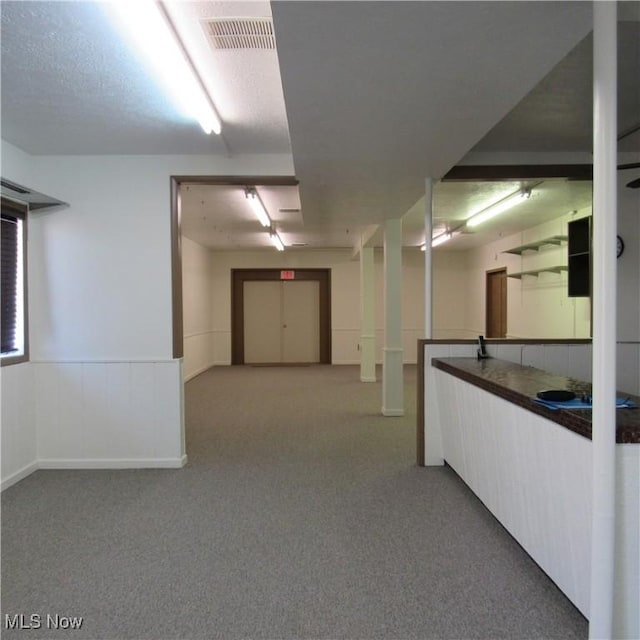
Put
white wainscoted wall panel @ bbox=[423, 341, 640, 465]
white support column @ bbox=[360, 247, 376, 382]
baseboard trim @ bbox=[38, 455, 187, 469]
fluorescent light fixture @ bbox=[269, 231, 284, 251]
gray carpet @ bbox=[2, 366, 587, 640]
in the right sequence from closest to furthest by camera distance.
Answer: gray carpet @ bbox=[2, 366, 587, 640]
white wainscoted wall panel @ bbox=[423, 341, 640, 465]
baseboard trim @ bbox=[38, 455, 187, 469]
fluorescent light fixture @ bbox=[269, 231, 284, 251]
white support column @ bbox=[360, 247, 376, 382]

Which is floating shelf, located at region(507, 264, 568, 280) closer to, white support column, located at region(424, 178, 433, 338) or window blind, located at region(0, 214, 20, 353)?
white support column, located at region(424, 178, 433, 338)

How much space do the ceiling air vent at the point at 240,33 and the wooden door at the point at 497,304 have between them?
7.05 metres

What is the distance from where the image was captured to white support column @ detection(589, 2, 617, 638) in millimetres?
1440

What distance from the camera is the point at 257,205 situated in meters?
5.23

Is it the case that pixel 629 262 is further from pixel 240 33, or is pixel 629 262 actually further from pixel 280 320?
pixel 280 320

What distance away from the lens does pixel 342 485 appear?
3162mm

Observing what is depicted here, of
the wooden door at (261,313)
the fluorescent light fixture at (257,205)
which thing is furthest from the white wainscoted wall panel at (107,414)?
the wooden door at (261,313)

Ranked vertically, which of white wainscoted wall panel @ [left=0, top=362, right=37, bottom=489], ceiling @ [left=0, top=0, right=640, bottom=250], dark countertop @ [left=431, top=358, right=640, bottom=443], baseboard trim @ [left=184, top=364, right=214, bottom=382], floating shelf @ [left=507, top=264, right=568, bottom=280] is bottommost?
baseboard trim @ [left=184, top=364, right=214, bottom=382]

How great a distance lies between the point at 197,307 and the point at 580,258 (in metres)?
6.79

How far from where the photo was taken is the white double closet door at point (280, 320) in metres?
10.3

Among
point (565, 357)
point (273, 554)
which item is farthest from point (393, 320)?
point (273, 554)

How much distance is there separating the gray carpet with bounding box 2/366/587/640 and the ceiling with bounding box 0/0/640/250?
91.4 inches

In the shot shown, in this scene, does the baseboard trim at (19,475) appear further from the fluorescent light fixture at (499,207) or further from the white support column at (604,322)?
the fluorescent light fixture at (499,207)

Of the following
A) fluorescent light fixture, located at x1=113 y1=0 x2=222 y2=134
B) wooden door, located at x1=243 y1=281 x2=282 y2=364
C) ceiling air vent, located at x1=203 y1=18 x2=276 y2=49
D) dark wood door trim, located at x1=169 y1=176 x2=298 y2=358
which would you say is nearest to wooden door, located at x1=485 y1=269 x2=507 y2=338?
wooden door, located at x1=243 y1=281 x2=282 y2=364
